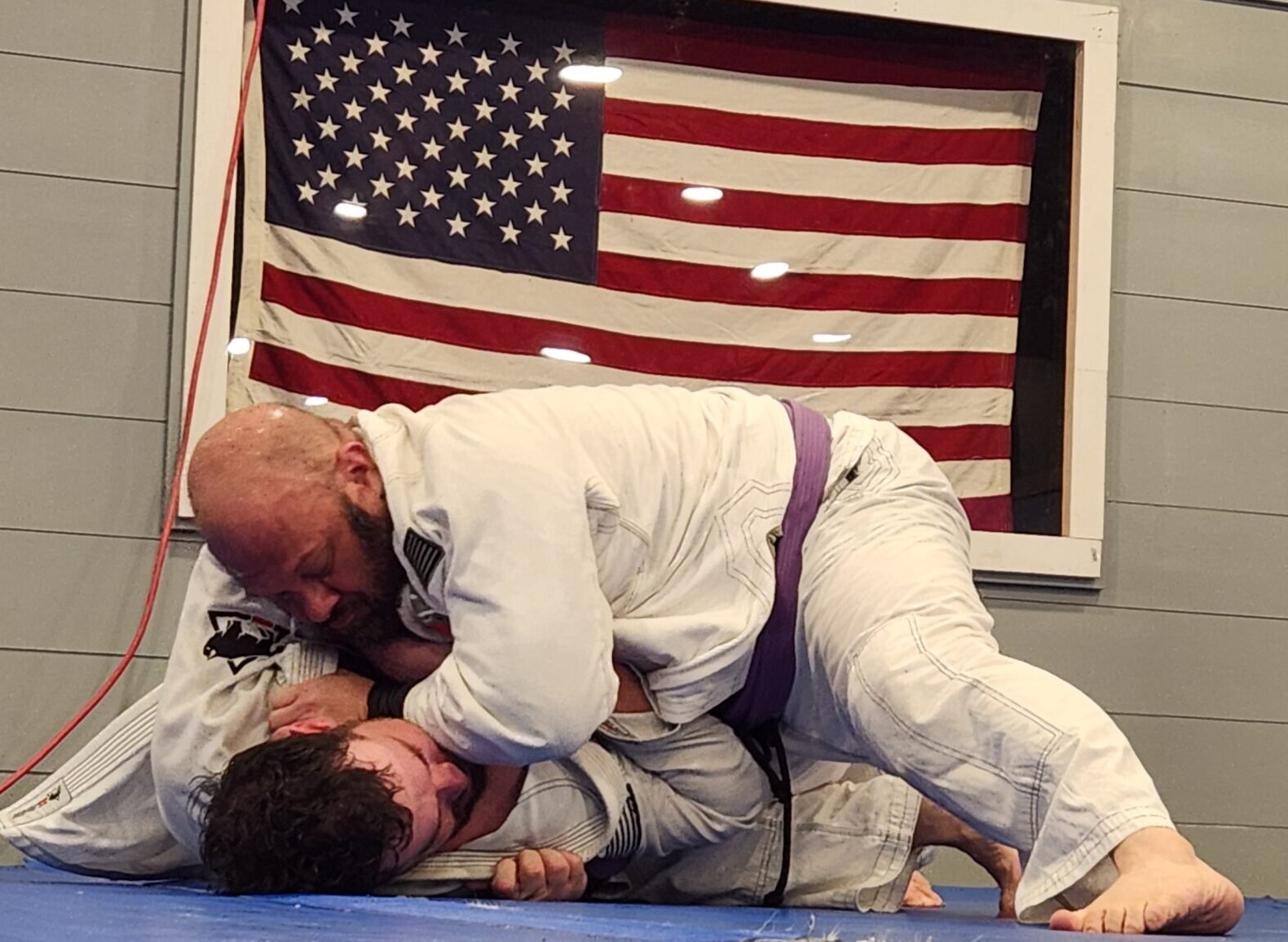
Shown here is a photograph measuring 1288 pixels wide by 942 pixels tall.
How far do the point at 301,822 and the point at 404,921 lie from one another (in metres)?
0.36

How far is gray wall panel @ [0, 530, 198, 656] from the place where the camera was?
3.05 m

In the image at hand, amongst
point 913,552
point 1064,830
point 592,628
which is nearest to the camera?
point 1064,830

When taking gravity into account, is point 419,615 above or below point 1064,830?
above

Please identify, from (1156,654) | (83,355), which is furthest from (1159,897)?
(83,355)

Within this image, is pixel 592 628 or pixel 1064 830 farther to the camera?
pixel 592 628

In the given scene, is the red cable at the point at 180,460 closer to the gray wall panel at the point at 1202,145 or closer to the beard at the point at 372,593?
the beard at the point at 372,593

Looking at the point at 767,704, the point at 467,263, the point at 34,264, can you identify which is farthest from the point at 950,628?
the point at 34,264

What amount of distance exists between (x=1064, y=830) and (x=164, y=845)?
113 cm

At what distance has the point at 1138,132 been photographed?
12.2 feet

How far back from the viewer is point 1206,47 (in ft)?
12.4

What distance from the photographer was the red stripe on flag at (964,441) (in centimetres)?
349

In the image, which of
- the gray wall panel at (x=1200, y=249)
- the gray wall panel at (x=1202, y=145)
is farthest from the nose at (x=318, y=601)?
the gray wall panel at (x=1202, y=145)

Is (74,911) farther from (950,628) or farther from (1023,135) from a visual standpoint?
(1023,135)

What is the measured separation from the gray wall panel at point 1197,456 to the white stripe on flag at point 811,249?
1.38 feet
